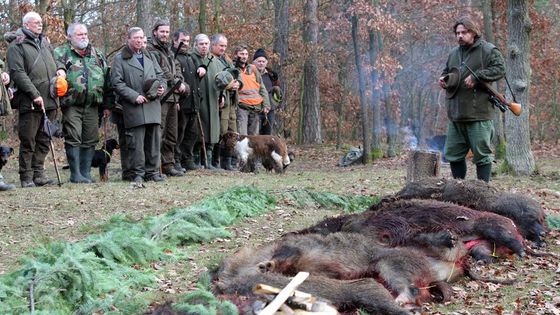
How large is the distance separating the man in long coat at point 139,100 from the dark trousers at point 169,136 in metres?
1.09

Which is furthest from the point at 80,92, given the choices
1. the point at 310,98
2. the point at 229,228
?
the point at 310,98

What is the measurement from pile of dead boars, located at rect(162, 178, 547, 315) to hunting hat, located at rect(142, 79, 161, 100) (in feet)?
18.0

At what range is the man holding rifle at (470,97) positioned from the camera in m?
9.83

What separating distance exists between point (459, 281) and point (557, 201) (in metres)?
5.14

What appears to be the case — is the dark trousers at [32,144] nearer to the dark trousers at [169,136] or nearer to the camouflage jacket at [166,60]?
the camouflage jacket at [166,60]

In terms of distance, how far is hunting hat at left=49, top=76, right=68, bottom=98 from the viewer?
35.6ft

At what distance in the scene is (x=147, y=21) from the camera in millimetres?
16109

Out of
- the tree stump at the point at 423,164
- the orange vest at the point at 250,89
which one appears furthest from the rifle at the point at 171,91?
the tree stump at the point at 423,164

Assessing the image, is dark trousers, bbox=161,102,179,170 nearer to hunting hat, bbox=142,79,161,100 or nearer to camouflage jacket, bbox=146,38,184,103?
camouflage jacket, bbox=146,38,184,103

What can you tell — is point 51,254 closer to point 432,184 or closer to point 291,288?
point 291,288

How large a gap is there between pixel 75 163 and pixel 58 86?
1347 millimetres

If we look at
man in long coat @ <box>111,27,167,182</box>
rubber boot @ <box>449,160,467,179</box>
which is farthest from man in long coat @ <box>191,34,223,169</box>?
rubber boot @ <box>449,160,467,179</box>

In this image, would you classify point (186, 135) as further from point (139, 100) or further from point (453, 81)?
point (453, 81)

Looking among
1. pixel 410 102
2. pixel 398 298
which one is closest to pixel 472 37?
pixel 398 298
